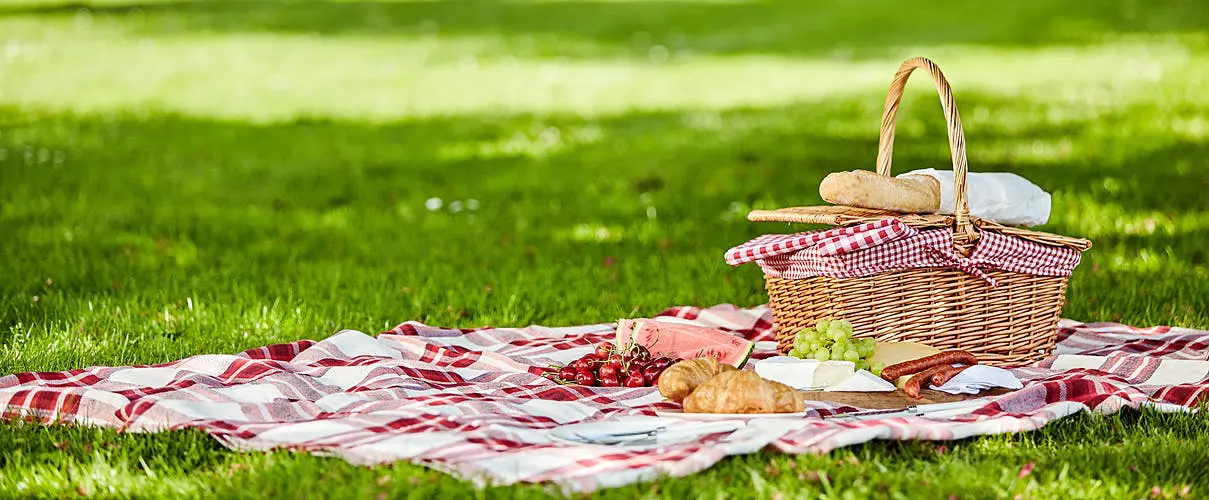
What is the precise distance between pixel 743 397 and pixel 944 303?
1173 mm

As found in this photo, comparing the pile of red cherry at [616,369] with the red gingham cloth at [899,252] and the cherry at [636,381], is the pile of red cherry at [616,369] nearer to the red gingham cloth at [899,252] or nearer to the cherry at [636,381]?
the cherry at [636,381]

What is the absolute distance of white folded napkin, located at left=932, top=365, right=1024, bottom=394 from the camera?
4.38m


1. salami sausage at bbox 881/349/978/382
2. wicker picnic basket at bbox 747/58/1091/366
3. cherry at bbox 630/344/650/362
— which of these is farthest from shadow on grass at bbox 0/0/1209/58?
cherry at bbox 630/344/650/362

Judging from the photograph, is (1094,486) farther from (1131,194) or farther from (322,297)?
Answer: (1131,194)

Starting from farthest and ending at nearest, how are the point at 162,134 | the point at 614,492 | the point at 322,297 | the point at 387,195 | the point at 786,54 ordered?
the point at 786,54 < the point at 162,134 < the point at 387,195 < the point at 322,297 < the point at 614,492

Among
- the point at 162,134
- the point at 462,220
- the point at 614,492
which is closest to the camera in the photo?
the point at 614,492

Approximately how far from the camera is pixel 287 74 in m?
15.4

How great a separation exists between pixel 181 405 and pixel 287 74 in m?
11.9

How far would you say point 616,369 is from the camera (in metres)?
4.54

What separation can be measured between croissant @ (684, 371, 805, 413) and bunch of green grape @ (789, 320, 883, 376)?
0.50 metres

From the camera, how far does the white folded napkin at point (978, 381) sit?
4379 mm

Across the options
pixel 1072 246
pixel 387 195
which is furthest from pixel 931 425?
pixel 387 195

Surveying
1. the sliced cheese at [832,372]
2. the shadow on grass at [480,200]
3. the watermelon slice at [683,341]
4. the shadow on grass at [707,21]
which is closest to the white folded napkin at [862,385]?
the sliced cheese at [832,372]

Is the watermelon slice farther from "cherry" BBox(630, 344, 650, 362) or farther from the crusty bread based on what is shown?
the crusty bread
